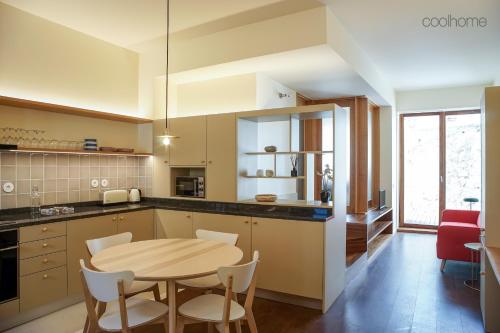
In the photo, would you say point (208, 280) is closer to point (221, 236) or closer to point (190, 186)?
point (221, 236)

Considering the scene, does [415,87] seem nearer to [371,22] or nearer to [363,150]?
[363,150]

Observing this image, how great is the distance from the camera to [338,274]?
12.4 feet

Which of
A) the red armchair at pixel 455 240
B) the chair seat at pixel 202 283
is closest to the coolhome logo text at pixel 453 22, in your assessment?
the red armchair at pixel 455 240

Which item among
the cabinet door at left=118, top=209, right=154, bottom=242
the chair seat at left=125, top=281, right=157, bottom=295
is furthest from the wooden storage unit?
the chair seat at left=125, top=281, right=157, bottom=295

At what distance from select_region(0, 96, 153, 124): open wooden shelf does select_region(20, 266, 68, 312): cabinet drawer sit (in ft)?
5.45

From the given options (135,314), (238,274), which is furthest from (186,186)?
(238,274)

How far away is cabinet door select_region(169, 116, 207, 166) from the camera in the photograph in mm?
4344

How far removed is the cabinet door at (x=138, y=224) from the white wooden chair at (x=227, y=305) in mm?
1931

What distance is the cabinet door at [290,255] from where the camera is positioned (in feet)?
11.2

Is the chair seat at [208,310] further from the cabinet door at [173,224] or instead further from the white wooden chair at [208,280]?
the cabinet door at [173,224]

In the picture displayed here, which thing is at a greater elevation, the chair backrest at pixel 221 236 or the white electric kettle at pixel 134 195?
the white electric kettle at pixel 134 195

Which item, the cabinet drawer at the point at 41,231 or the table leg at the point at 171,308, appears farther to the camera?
the cabinet drawer at the point at 41,231

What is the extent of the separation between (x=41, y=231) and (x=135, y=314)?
1573mm

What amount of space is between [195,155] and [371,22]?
2.63 metres
